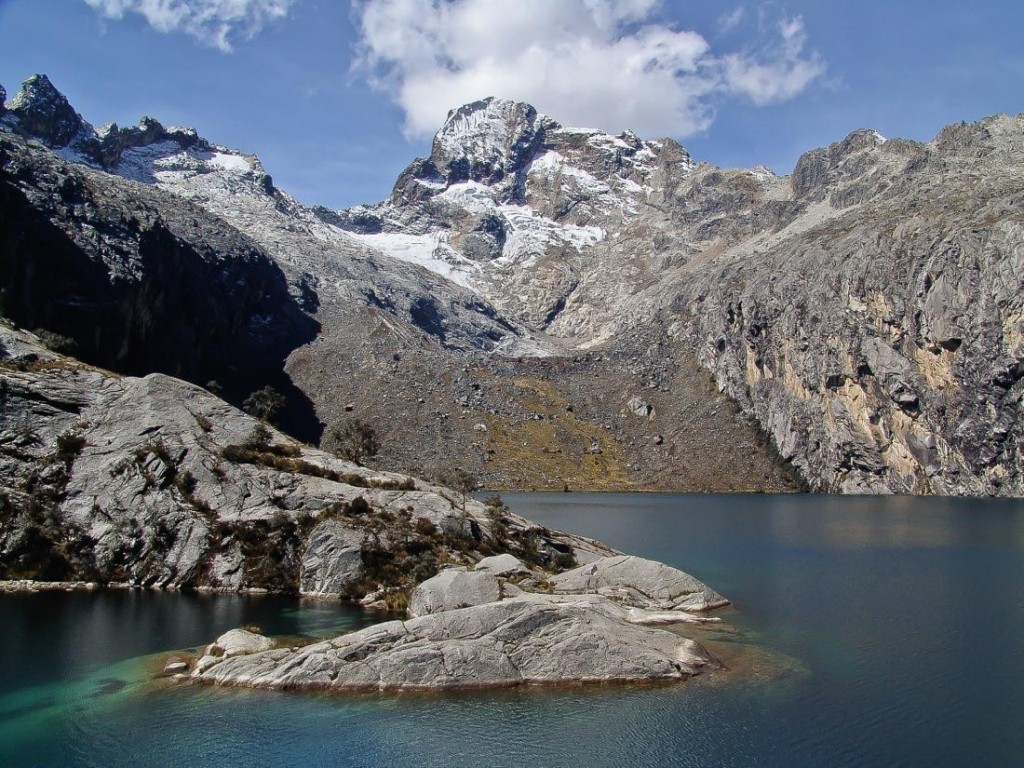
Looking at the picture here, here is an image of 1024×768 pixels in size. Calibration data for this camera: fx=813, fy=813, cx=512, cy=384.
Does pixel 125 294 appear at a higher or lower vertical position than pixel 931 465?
higher

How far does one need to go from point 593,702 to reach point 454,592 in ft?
48.8

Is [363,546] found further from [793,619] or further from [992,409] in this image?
[992,409]

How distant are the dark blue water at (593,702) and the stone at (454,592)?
563cm

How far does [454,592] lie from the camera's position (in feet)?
167

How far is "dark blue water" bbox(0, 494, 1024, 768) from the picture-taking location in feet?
107

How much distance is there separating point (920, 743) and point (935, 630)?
20.7m

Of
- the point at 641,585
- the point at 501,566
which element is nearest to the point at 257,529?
the point at 501,566

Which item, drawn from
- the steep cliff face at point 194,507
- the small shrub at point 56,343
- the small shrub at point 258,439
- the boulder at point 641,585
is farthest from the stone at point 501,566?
the small shrub at point 56,343

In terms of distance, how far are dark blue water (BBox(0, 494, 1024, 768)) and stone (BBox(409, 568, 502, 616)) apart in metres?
5.63

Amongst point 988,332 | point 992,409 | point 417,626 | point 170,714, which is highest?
point 988,332

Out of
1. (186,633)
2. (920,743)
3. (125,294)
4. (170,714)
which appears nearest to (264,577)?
(186,633)

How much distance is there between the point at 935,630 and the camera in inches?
2026

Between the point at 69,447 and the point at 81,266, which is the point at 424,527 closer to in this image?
the point at 69,447

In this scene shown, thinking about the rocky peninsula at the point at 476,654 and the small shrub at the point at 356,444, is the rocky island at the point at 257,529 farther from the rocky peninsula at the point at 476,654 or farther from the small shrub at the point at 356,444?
the small shrub at the point at 356,444
